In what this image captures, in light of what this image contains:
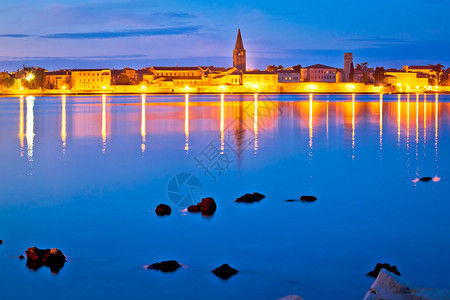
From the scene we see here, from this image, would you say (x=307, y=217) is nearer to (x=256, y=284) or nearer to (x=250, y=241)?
(x=250, y=241)

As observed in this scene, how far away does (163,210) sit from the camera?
801cm

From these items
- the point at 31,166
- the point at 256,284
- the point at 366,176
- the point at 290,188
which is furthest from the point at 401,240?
the point at 31,166

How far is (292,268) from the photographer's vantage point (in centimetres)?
580

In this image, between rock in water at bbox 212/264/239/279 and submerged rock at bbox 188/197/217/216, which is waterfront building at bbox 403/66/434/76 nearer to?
submerged rock at bbox 188/197/217/216

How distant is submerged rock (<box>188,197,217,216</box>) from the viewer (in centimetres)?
805

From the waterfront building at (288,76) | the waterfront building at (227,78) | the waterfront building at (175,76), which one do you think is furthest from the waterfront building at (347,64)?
the waterfront building at (175,76)

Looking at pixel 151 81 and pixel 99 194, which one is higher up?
pixel 151 81

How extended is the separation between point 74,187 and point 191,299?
18.4 ft

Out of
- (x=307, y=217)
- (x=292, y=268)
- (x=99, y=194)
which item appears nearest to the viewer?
(x=292, y=268)

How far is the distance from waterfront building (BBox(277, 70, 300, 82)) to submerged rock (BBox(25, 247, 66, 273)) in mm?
103243

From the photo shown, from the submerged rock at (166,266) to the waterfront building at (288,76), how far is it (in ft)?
339

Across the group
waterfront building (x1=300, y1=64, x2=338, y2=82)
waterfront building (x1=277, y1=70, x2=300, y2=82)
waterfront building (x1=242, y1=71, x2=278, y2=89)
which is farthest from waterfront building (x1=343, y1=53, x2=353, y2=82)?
waterfront building (x1=242, y1=71, x2=278, y2=89)

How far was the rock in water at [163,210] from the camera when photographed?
7.99 metres

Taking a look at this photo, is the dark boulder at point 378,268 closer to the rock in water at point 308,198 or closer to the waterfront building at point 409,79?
the rock in water at point 308,198
